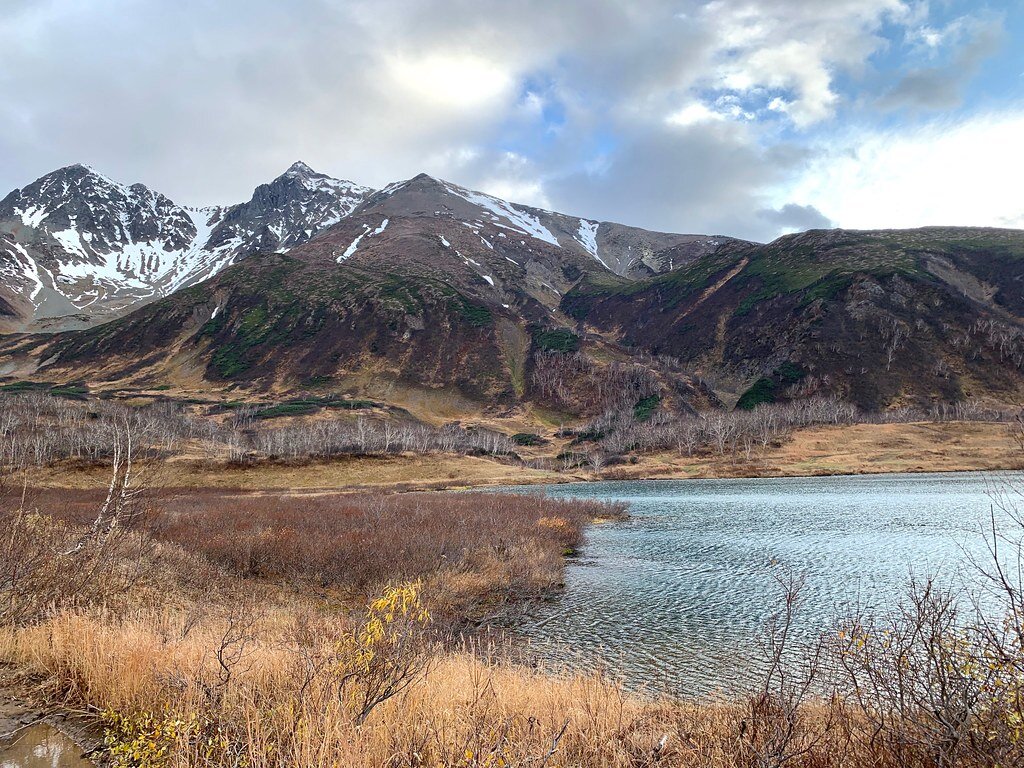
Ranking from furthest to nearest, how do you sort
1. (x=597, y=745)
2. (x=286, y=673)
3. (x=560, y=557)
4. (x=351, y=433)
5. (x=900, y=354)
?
(x=900, y=354), (x=351, y=433), (x=560, y=557), (x=286, y=673), (x=597, y=745)

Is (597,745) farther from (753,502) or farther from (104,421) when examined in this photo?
(104,421)

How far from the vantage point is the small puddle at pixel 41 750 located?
6047 mm

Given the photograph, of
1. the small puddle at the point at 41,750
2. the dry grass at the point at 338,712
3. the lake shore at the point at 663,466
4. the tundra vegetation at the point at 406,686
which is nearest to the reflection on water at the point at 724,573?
the tundra vegetation at the point at 406,686

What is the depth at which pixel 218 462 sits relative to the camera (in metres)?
82.5

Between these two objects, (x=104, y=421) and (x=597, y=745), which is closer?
(x=597, y=745)

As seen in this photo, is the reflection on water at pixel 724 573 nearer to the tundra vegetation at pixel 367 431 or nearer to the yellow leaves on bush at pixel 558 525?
the yellow leaves on bush at pixel 558 525

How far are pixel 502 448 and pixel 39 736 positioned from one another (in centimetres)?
12097

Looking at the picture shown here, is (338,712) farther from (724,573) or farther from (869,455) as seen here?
(869,455)

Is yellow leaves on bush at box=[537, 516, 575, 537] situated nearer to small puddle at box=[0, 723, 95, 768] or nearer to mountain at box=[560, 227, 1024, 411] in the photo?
small puddle at box=[0, 723, 95, 768]

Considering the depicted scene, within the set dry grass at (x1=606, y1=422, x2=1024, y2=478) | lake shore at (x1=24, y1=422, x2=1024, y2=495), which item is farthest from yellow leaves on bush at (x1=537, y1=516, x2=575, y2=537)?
dry grass at (x1=606, y1=422, x2=1024, y2=478)

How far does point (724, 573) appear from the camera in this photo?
24.8 metres

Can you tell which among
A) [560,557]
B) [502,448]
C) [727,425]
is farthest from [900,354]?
[560,557]

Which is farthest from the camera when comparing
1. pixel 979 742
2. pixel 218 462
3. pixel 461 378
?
pixel 461 378

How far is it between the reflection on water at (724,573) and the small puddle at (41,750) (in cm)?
837
